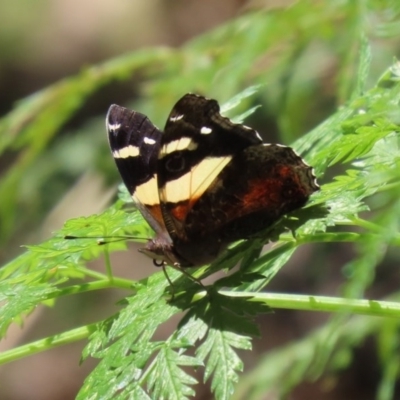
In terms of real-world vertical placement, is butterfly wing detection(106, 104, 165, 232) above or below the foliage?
above

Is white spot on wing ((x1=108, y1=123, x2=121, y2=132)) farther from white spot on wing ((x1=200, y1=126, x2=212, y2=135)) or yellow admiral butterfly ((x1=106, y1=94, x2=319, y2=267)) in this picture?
white spot on wing ((x1=200, y1=126, x2=212, y2=135))

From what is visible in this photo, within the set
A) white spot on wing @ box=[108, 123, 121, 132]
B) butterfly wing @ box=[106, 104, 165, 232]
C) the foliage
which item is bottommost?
the foliage

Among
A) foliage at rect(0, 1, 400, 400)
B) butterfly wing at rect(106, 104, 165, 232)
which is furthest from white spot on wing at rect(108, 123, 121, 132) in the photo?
foliage at rect(0, 1, 400, 400)

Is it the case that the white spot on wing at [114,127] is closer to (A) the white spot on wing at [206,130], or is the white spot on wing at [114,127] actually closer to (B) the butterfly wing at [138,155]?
(B) the butterfly wing at [138,155]

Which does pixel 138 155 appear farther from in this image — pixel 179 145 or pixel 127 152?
pixel 179 145

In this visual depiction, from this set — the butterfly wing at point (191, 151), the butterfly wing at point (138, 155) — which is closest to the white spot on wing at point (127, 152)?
the butterfly wing at point (138, 155)

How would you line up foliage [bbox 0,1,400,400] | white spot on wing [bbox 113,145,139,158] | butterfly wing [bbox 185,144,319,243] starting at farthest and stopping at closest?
white spot on wing [bbox 113,145,139,158] < butterfly wing [bbox 185,144,319,243] < foliage [bbox 0,1,400,400]

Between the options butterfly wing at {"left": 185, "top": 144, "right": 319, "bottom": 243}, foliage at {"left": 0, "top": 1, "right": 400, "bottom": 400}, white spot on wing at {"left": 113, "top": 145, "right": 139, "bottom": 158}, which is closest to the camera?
foliage at {"left": 0, "top": 1, "right": 400, "bottom": 400}

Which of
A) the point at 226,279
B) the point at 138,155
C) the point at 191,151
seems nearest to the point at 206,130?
the point at 191,151

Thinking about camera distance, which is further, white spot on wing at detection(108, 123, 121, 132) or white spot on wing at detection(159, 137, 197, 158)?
white spot on wing at detection(108, 123, 121, 132)
